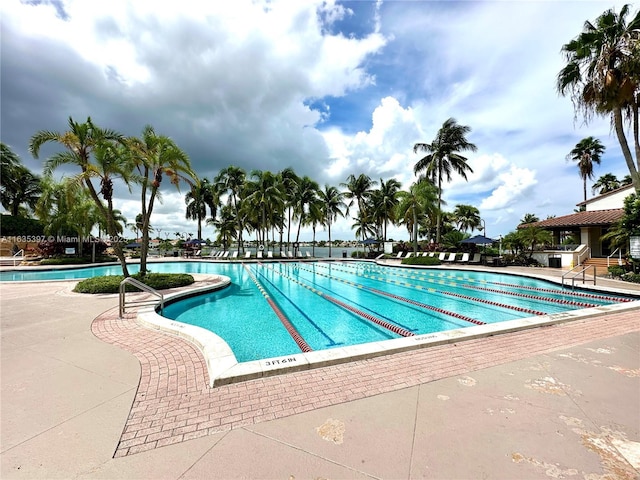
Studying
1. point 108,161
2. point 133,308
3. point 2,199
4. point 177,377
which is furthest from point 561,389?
point 2,199

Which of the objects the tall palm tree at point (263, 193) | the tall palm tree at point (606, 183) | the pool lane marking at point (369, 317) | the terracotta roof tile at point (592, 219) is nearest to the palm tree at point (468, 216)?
the tall palm tree at point (606, 183)

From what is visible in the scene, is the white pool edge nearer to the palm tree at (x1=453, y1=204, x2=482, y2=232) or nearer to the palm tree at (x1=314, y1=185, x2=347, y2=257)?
the palm tree at (x1=314, y1=185, x2=347, y2=257)

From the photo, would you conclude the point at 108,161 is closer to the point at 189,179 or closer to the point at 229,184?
the point at 189,179

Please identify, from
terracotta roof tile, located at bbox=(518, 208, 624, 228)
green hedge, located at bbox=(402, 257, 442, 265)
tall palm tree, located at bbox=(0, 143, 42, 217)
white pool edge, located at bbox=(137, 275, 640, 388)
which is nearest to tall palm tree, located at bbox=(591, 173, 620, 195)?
terracotta roof tile, located at bbox=(518, 208, 624, 228)

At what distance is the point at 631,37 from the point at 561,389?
16.9 m

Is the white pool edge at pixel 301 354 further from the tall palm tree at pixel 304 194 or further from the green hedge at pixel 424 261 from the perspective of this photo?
the tall palm tree at pixel 304 194

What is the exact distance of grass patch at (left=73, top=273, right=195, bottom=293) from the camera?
9.00 m

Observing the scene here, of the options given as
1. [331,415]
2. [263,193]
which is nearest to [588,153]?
[263,193]

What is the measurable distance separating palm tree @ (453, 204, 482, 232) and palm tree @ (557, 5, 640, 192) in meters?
34.3

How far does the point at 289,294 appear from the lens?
11164 mm

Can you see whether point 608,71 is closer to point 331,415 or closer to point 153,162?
point 331,415

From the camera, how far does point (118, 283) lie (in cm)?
932

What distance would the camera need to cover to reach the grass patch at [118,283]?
29.5 feet

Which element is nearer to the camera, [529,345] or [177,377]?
[177,377]
